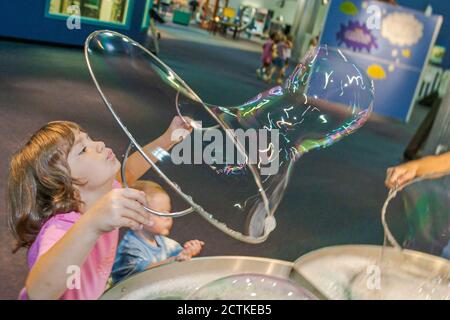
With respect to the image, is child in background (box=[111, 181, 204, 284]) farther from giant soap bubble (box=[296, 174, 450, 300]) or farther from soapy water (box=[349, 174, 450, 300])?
soapy water (box=[349, 174, 450, 300])

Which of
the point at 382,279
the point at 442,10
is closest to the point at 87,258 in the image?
the point at 382,279

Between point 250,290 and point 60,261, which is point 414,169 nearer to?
point 250,290

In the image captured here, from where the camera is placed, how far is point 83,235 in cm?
83

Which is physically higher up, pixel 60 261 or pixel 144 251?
pixel 60 261

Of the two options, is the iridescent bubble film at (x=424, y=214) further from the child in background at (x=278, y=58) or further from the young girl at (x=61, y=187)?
the child in background at (x=278, y=58)

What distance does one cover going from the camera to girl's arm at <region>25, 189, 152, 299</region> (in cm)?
80

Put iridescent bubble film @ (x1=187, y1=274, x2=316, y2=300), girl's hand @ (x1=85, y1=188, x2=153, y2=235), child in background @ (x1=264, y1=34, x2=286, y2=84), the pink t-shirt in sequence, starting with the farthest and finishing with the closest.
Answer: child in background @ (x1=264, y1=34, x2=286, y2=84)
the pink t-shirt
iridescent bubble film @ (x1=187, y1=274, x2=316, y2=300)
girl's hand @ (x1=85, y1=188, x2=153, y2=235)

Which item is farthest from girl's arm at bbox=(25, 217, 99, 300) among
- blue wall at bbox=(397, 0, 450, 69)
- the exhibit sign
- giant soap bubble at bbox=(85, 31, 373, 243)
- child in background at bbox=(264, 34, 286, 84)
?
blue wall at bbox=(397, 0, 450, 69)

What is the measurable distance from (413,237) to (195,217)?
1.72 m

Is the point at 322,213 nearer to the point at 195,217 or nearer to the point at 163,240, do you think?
the point at 195,217

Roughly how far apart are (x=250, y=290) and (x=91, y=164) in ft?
1.34

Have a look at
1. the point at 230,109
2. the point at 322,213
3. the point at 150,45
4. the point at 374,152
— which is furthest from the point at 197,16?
the point at 230,109

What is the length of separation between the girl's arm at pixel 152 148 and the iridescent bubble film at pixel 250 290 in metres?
0.25

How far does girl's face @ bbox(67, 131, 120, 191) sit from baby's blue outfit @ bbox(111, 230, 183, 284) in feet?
0.71
